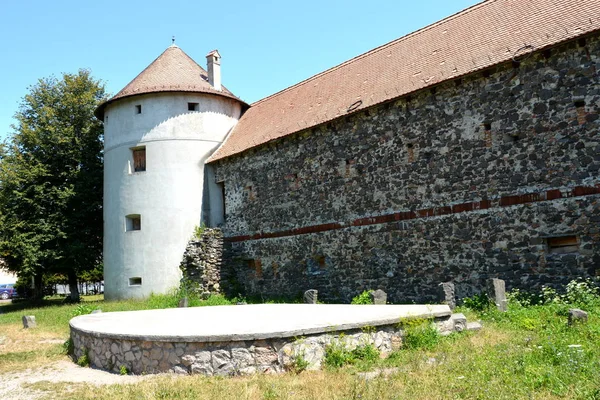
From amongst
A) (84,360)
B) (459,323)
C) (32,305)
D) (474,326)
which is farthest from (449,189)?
(32,305)

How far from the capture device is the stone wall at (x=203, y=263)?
19.5 meters

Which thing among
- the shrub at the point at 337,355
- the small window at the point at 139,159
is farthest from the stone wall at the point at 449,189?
the shrub at the point at 337,355

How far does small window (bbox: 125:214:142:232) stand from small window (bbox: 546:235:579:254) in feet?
49.1

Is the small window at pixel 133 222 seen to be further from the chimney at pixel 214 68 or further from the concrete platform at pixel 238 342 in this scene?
the concrete platform at pixel 238 342

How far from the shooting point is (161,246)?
20172mm

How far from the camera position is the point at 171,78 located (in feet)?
70.3

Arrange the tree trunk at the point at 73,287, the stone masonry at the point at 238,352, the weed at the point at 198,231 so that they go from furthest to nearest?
the tree trunk at the point at 73,287
the weed at the point at 198,231
the stone masonry at the point at 238,352

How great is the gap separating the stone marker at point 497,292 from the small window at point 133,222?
1416cm

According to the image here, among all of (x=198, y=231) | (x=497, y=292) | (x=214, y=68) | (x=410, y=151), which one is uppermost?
(x=214, y=68)

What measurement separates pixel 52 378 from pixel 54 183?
18668 millimetres

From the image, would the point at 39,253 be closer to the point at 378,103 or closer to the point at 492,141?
the point at 378,103

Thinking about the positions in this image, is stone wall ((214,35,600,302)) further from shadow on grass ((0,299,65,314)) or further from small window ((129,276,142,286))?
shadow on grass ((0,299,65,314))

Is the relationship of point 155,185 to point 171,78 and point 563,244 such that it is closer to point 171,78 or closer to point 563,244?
point 171,78

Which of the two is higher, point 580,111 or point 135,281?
point 580,111
